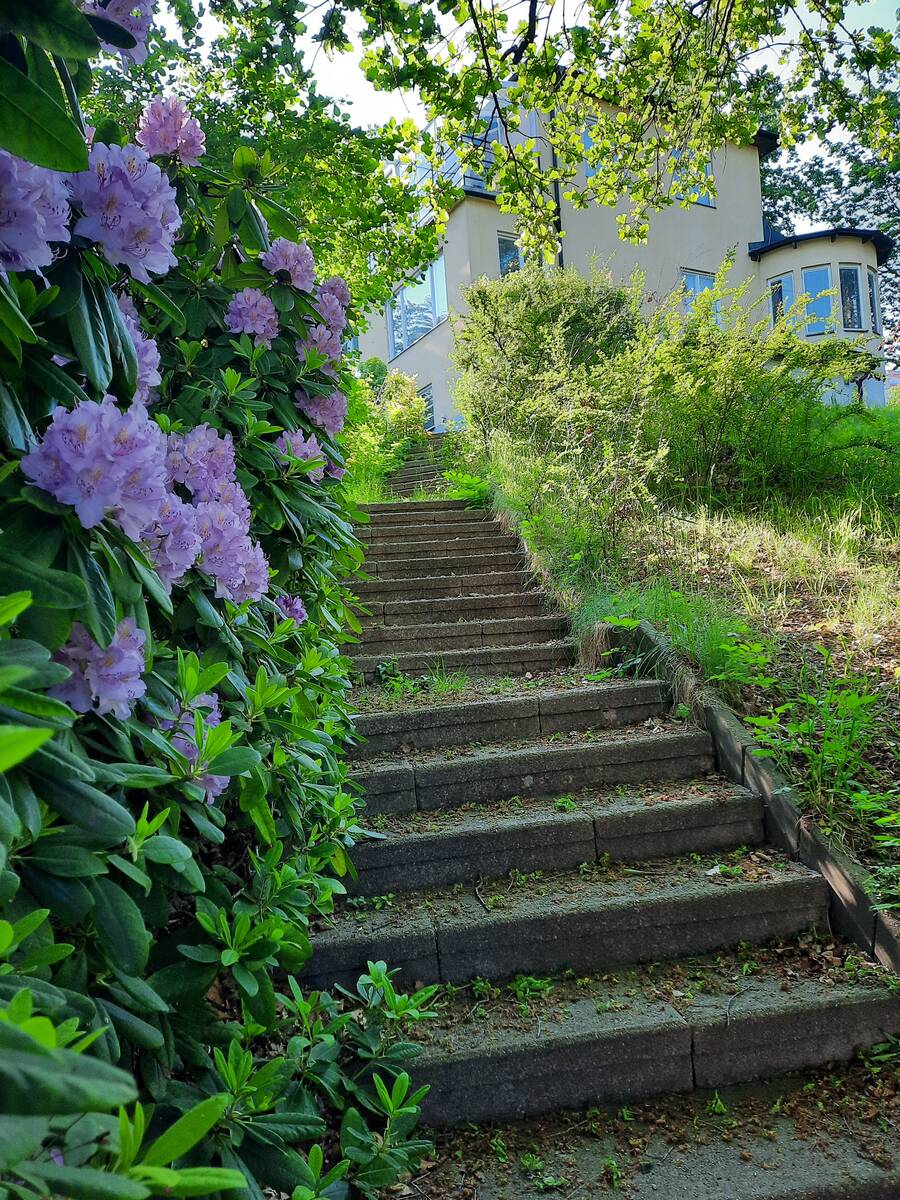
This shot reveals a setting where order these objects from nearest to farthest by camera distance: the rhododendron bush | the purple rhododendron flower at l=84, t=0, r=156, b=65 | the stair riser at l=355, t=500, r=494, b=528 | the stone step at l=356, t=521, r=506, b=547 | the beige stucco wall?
the rhododendron bush → the purple rhododendron flower at l=84, t=0, r=156, b=65 → the stone step at l=356, t=521, r=506, b=547 → the stair riser at l=355, t=500, r=494, b=528 → the beige stucco wall

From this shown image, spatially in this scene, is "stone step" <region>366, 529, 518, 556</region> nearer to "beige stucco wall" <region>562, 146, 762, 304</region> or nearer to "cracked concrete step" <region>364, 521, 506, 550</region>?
"cracked concrete step" <region>364, 521, 506, 550</region>

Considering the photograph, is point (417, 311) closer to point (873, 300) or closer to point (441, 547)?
point (873, 300)

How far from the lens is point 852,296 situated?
A: 16.7m

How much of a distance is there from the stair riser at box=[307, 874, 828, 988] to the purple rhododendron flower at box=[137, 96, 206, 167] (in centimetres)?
222

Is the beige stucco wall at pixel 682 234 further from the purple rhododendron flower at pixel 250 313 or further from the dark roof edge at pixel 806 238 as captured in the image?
the purple rhododendron flower at pixel 250 313

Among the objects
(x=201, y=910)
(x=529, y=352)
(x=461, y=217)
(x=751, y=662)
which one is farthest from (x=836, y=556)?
(x=461, y=217)

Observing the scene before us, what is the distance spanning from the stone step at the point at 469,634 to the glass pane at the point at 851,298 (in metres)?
15.4

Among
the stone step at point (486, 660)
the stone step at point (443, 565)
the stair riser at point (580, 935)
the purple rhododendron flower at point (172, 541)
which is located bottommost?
the stair riser at point (580, 935)

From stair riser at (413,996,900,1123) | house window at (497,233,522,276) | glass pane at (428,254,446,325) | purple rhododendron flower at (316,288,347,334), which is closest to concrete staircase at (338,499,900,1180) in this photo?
stair riser at (413,996,900,1123)

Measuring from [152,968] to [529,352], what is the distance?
372 inches

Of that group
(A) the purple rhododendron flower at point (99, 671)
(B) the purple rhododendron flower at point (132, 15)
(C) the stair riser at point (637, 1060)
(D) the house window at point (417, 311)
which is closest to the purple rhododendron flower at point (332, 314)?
(B) the purple rhododendron flower at point (132, 15)

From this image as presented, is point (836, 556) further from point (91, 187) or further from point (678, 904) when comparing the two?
point (91, 187)

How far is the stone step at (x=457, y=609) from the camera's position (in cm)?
523

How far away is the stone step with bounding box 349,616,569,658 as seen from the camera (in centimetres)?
488
